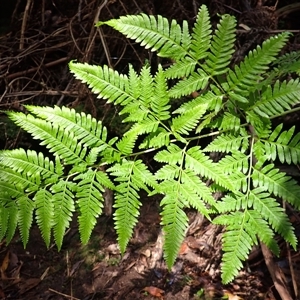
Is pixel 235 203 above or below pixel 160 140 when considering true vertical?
below

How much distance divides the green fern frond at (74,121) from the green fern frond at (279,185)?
88cm

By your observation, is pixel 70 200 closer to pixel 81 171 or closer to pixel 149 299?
pixel 81 171

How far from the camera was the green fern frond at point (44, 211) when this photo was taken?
1878 millimetres

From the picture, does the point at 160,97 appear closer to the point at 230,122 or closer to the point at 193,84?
the point at 193,84

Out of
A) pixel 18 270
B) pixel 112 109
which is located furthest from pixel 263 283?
pixel 18 270

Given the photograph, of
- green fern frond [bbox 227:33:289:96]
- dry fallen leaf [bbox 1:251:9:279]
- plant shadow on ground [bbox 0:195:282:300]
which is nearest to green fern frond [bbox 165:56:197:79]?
green fern frond [bbox 227:33:289:96]

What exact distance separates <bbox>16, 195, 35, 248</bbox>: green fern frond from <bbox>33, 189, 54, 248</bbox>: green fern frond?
40mm

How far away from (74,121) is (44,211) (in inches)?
20.1

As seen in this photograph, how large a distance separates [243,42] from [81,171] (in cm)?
188

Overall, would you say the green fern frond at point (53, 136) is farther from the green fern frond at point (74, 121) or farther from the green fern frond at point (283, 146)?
the green fern frond at point (283, 146)

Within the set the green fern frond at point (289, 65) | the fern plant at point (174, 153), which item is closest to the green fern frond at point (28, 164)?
the fern plant at point (174, 153)

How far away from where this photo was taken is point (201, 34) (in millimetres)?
1787

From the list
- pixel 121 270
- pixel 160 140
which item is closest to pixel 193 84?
pixel 160 140

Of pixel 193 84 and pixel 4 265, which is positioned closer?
pixel 193 84
